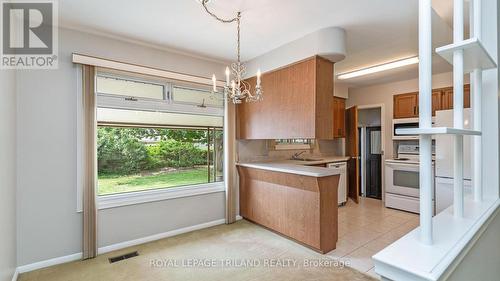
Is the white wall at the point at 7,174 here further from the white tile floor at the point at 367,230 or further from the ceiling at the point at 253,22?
the white tile floor at the point at 367,230

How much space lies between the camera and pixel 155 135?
11.2ft

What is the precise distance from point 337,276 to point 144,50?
351 cm

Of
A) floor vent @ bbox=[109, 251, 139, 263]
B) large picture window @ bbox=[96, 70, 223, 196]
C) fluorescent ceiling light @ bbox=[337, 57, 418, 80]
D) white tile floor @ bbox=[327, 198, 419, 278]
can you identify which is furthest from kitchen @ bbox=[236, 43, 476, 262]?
floor vent @ bbox=[109, 251, 139, 263]

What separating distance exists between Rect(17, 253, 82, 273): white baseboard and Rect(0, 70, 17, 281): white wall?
0.13 m

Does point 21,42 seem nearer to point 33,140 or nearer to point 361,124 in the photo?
point 33,140

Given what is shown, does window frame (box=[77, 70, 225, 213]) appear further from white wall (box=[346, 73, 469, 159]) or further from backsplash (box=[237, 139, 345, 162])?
white wall (box=[346, 73, 469, 159])

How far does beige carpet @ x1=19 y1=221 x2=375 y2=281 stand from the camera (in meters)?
2.37

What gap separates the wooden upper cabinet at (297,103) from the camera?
2906 millimetres

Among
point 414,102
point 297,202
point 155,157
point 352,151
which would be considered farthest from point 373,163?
point 155,157

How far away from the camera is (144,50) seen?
10.4ft

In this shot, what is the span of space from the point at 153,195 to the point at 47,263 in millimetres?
1238

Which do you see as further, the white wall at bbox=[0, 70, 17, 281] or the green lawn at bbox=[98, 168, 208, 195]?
the green lawn at bbox=[98, 168, 208, 195]

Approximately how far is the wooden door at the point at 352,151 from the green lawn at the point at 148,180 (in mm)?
3208

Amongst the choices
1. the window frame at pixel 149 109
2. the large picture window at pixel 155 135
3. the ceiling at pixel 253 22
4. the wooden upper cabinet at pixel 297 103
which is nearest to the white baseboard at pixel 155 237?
the window frame at pixel 149 109
